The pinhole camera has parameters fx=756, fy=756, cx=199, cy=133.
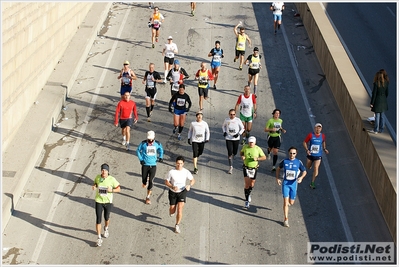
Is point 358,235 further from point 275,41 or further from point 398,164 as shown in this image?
point 275,41

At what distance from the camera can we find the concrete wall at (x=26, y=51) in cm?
1858

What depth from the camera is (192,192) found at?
17641 mm

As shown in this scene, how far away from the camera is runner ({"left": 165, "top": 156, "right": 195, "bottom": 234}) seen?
15.4m

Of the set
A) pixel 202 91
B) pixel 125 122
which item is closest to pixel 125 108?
pixel 125 122

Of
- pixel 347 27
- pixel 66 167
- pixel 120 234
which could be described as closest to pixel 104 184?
pixel 120 234

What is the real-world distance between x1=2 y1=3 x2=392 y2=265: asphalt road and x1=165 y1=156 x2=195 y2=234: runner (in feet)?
2.25

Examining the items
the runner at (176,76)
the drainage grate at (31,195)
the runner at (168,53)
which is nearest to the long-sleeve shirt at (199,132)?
the runner at (176,76)

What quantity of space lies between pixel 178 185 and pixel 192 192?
7.28 ft

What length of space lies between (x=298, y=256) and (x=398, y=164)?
11.1 feet

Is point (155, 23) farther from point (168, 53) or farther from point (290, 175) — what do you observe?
point (290, 175)

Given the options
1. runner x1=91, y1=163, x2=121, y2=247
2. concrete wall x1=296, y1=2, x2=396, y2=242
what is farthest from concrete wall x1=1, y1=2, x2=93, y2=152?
concrete wall x1=296, y1=2, x2=396, y2=242

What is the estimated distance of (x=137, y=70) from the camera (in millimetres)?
24672

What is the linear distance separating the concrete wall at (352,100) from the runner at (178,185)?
14.3 ft

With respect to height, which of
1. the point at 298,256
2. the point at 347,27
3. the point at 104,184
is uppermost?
the point at 104,184
